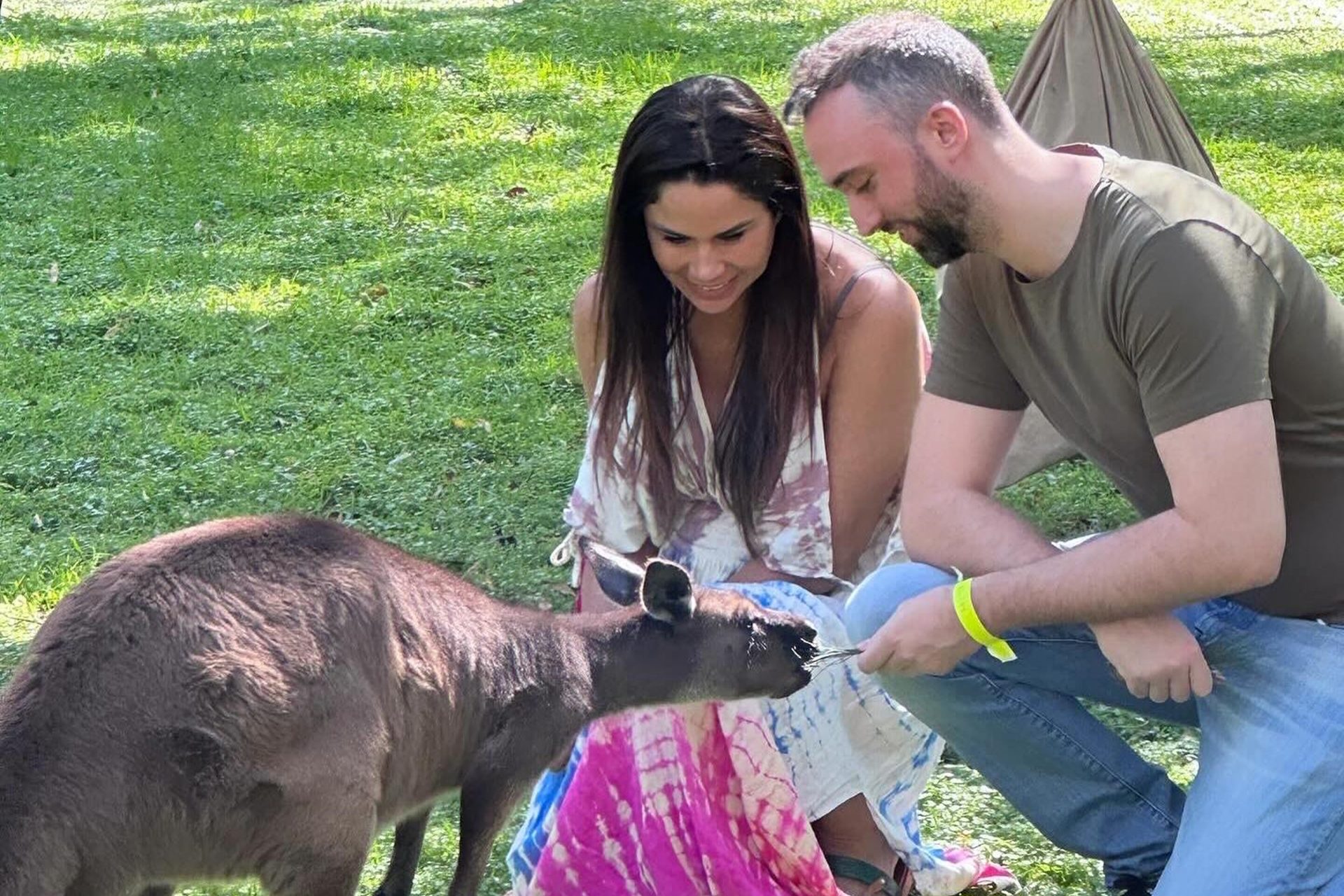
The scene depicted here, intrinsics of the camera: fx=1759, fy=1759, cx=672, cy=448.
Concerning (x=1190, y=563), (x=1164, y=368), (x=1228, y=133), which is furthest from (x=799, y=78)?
(x=1228, y=133)

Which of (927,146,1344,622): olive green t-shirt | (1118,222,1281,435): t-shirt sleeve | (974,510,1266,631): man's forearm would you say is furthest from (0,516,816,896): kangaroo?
(1118,222,1281,435): t-shirt sleeve

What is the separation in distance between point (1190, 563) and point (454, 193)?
219 inches

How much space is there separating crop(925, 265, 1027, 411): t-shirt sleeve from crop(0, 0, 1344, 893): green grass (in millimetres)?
1034

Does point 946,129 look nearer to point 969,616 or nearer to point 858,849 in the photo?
point 969,616

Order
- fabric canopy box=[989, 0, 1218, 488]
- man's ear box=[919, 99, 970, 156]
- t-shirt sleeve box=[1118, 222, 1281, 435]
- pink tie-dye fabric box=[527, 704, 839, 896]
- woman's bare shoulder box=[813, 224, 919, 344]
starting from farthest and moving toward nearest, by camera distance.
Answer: fabric canopy box=[989, 0, 1218, 488], woman's bare shoulder box=[813, 224, 919, 344], pink tie-dye fabric box=[527, 704, 839, 896], man's ear box=[919, 99, 970, 156], t-shirt sleeve box=[1118, 222, 1281, 435]

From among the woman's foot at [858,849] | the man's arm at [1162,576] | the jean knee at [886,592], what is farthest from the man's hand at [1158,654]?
the woman's foot at [858,849]

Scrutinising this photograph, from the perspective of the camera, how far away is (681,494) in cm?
385

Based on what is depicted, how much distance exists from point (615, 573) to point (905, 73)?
1386 millimetres

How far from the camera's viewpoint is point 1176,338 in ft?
9.07

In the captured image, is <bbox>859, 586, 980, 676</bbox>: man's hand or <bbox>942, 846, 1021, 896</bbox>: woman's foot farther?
<bbox>942, 846, 1021, 896</bbox>: woman's foot

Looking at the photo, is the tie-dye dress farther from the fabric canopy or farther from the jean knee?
the fabric canopy

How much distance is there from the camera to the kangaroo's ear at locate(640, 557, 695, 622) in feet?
11.9

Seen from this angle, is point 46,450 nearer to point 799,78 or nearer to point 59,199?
point 59,199

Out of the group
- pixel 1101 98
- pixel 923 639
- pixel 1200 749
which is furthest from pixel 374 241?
pixel 1200 749
